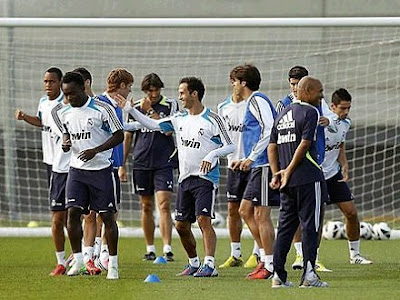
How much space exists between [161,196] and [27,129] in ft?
19.6

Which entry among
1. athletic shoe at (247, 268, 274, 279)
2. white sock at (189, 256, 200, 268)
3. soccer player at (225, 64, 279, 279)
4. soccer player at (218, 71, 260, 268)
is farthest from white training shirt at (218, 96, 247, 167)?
athletic shoe at (247, 268, 274, 279)

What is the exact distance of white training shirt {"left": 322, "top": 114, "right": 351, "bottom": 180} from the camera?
13.3 m

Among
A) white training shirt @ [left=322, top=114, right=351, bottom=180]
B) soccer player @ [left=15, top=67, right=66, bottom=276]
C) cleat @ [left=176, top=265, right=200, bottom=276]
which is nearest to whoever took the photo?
cleat @ [left=176, top=265, right=200, bottom=276]

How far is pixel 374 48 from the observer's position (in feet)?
64.6

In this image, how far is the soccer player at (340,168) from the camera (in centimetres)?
1333

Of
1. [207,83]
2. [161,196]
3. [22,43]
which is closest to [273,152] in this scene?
[161,196]

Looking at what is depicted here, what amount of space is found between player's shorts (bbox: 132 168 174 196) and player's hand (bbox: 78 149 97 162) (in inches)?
123

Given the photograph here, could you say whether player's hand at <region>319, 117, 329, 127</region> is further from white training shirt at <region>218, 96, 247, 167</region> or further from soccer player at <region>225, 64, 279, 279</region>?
white training shirt at <region>218, 96, 247, 167</region>

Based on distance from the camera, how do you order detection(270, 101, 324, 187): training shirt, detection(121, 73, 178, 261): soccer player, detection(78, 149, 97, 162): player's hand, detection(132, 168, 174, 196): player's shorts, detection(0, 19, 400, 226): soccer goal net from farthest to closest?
detection(0, 19, 400, 226): soccer goal net → detection(132, 168, 174, 196): player's shorts → detection(121, 73, 178, 261): soccer player → detection(78, 149, 97, 162): player's hand → detection(270, 101, 324, 187): training shirt

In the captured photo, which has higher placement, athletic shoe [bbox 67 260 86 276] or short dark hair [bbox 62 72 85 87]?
short dark hair [bbox 62 72 85 87]

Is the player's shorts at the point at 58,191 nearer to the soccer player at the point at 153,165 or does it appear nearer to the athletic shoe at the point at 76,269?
the athletic shoe at the point at 76,269

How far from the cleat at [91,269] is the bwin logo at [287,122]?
2.76 metres

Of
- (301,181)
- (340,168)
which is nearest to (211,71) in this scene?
Answer: (340,168)

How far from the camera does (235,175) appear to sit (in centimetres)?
1344
